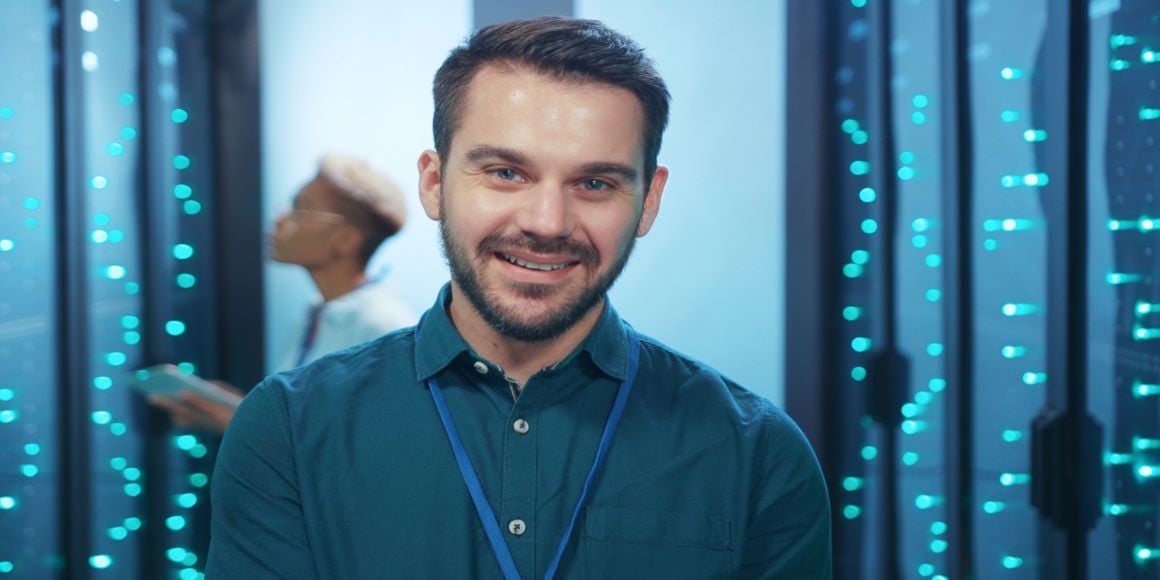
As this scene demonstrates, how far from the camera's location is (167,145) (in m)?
3.55

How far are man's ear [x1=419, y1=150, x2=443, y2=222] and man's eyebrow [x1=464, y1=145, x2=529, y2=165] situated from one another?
0.34ft

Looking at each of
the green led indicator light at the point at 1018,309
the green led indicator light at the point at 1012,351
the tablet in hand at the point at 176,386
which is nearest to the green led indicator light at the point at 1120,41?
the green led indicator light at the point at 1018,309

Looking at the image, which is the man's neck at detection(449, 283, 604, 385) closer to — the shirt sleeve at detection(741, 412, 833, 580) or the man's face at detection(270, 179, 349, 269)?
the shirt sleeve at detection(741, 412, 833, 580)

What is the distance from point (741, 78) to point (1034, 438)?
2.00 m

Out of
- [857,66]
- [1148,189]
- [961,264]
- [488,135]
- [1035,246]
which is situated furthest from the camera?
[857,66]

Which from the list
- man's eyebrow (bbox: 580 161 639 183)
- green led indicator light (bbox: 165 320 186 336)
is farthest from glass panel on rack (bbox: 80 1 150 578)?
man's eyebrow (bbox: 580 161 639 183)

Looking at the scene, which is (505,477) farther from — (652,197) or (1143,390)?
(1143,390)

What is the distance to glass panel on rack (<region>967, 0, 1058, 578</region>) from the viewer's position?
7.20 ft

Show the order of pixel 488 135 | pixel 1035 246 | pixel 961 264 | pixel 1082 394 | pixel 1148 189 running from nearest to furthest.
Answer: pixel 488 135 < pixel 1148 189 < pixel 1082 394 < pixel 1035 246 < pixel 961 264

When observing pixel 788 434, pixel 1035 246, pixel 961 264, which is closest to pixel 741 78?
pixel 961 264

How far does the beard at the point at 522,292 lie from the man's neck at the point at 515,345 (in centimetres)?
3

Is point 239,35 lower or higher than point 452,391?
higher

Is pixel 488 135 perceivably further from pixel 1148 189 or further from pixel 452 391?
pixel 1148 189

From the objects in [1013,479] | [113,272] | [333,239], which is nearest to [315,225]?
[333,239]
